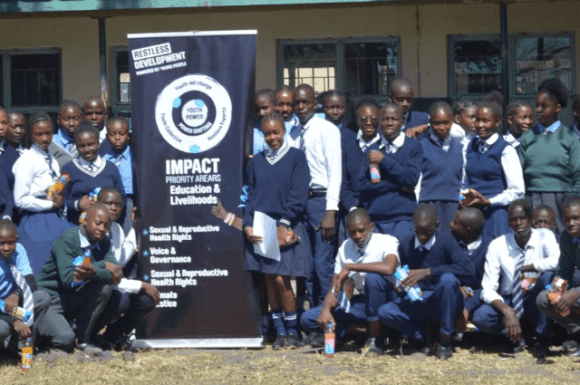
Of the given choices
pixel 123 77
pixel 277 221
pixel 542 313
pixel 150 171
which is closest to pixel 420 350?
pixel 542 313

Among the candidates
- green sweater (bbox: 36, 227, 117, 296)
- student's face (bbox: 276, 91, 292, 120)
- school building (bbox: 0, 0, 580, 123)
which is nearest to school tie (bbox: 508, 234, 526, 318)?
student's face (bbox: 276, 91, 292, 120)

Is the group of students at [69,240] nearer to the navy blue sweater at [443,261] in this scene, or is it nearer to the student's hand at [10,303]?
the student's hand at [10,303]

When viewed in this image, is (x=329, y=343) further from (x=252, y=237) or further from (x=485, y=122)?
(x=485, y=122)

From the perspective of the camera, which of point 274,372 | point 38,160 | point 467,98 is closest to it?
point 274,372

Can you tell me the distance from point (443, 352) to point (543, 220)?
1.42m

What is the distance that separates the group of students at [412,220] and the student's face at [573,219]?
0.01 m

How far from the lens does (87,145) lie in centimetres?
882

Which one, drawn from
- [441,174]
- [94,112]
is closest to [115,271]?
[94,112]

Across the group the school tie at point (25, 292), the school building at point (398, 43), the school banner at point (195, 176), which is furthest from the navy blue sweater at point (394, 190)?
the school building at point (398, 43)

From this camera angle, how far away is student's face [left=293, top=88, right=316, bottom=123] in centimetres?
909

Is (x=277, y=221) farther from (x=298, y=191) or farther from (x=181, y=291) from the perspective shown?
(x=181, y=291)

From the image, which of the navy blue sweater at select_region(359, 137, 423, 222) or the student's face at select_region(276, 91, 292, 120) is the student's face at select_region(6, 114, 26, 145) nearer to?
the student's face at select_region(276, 91, 292, 120)

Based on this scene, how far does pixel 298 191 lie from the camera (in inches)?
341

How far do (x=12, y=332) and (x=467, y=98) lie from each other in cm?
645
